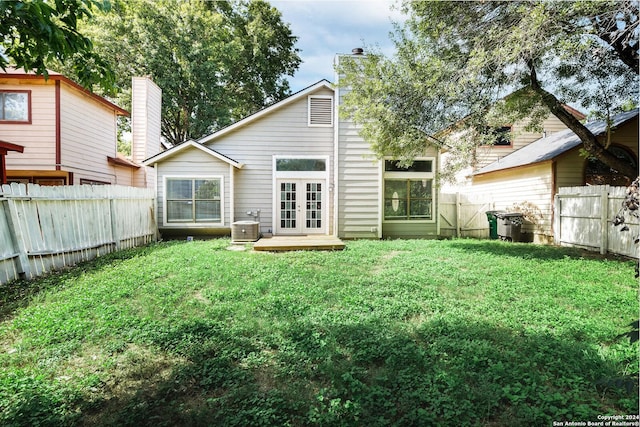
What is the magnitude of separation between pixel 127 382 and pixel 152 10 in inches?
874

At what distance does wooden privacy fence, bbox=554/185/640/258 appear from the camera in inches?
302

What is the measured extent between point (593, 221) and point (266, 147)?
9801mm

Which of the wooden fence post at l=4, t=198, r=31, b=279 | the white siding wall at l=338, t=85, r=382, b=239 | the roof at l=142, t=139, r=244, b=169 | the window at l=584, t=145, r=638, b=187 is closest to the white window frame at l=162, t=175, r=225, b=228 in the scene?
the roof at l=142, t=139, r=244, b=169

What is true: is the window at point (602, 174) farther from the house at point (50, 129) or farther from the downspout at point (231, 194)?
the house at point (50, 129)

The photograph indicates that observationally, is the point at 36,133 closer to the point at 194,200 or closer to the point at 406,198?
the point at 194,200

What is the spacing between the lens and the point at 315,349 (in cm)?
315

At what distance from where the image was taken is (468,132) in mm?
8992

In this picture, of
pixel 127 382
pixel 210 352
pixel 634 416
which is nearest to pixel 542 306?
pixel 634 416

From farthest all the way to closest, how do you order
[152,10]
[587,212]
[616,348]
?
1. [152,10]
2. [587,212]
3. [616,348]

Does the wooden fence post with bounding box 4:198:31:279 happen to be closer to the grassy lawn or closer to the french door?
the grassy lawn

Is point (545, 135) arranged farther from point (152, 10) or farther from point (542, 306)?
point (152, 10)

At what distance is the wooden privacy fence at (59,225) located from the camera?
18.0 feet

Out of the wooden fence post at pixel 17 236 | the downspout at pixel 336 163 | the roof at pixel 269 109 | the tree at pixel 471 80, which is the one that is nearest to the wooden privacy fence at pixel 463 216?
the tree at pixel 471 80

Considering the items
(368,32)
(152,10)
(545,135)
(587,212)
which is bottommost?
(587,212)
